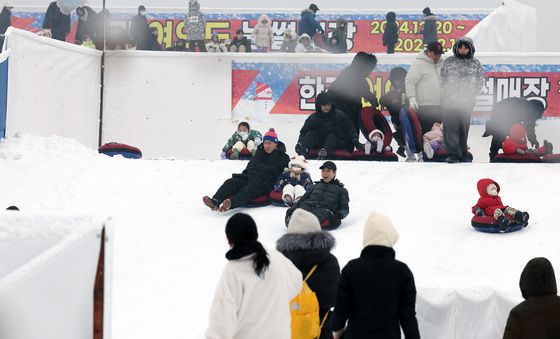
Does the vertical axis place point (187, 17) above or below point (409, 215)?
above

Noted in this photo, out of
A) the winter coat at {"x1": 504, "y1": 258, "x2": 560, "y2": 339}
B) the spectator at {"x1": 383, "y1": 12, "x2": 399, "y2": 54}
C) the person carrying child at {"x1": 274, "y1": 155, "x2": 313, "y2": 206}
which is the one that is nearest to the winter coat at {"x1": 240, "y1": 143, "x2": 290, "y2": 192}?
the person carrying child at {"x1": 274, "y1": 155, "x2": 313, "y2": 206}

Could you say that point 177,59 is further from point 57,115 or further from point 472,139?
point 472,139

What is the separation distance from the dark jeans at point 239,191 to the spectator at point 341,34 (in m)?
8.54

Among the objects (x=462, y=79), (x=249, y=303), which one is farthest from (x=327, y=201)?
(x=249, y=303)

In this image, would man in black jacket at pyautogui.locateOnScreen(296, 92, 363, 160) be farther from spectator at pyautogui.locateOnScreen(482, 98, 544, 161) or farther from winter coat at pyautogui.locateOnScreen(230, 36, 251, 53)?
winter coat at pyautogui.locateOnScreen(230, 36, 251, 53)

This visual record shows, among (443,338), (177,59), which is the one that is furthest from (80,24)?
(443,338)

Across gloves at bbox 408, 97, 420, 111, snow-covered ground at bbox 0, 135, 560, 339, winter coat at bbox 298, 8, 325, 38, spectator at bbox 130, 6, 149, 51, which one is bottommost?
snow-covered ground at bbox 0, 135, 560, 339

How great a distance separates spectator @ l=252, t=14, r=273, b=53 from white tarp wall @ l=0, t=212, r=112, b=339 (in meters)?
15.6

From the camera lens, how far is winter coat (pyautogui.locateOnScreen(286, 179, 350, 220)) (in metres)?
9.48

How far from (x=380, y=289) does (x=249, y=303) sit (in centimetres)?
84

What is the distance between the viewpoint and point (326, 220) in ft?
30.7

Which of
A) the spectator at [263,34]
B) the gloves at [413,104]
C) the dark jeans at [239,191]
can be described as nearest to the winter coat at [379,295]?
the dark jeans at [239,191]

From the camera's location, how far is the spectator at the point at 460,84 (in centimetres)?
1152

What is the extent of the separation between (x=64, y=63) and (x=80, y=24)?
12.3ft
